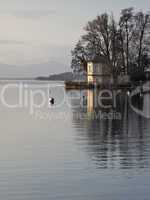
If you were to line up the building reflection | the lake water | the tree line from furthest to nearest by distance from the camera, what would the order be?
the tree line, the building reflection, the lake water

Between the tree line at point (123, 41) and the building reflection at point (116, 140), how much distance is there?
4116cm

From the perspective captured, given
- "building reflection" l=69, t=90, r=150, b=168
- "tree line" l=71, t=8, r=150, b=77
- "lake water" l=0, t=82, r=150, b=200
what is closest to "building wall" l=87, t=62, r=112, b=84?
"tree line" l=71, t=8, r=150, b=77

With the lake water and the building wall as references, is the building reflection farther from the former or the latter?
the building wall

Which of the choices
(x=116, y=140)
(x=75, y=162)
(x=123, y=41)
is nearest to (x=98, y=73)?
(x=123, y=41)

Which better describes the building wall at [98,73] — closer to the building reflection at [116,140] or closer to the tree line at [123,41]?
the tree line at [123,41]

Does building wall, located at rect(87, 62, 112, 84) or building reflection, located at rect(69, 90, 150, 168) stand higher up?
building wall, located at rect(87, 62, 112, 84)

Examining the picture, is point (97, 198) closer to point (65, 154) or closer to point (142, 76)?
point (65, 154)

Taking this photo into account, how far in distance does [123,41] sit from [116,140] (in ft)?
181

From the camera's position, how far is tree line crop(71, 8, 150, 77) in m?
76.0

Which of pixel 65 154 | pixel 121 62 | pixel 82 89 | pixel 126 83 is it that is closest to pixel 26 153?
pixel 65 154

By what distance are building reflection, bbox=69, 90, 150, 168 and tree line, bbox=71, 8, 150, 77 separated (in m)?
41.2

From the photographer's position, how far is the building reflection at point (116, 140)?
55.6 feet

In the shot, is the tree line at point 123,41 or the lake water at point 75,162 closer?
the lake water at point 75,162

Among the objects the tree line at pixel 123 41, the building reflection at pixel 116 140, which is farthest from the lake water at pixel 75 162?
the tree line at pixel 123 41
